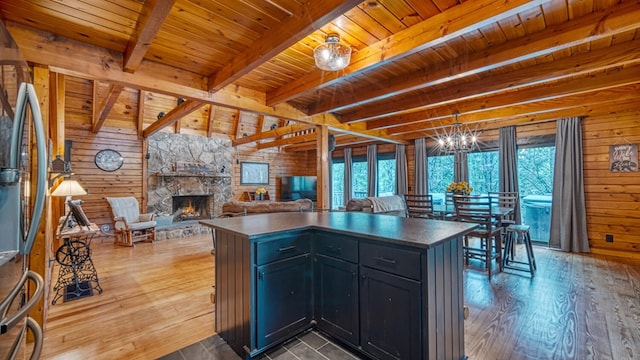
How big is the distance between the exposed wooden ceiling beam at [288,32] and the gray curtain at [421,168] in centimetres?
522

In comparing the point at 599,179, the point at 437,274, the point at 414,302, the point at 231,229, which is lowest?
the point at 414,302

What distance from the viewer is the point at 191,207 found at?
7.67m

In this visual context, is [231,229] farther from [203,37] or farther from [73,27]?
[73,27]

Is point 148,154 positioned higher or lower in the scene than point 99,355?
higher

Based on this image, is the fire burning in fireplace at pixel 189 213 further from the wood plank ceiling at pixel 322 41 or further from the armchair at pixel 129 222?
the wood plank ceiling at pixel 322 41

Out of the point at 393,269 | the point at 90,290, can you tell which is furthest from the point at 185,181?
the point at 393,269

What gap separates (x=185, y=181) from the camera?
23.9ft

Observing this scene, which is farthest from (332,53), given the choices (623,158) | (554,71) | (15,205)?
(623,158)

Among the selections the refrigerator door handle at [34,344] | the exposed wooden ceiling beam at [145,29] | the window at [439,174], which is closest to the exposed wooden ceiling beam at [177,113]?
the exposed wooden ceiling beam at [145,29]

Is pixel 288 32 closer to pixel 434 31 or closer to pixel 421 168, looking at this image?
pixel 434 31

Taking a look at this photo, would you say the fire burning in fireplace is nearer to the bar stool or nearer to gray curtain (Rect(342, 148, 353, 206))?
gray curtain (Rect(342, 148, 353, 206))

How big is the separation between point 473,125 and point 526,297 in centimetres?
402

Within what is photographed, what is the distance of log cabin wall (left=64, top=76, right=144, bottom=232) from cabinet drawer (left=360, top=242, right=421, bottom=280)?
6.55 metres

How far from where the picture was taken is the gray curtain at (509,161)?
17.7 feet
